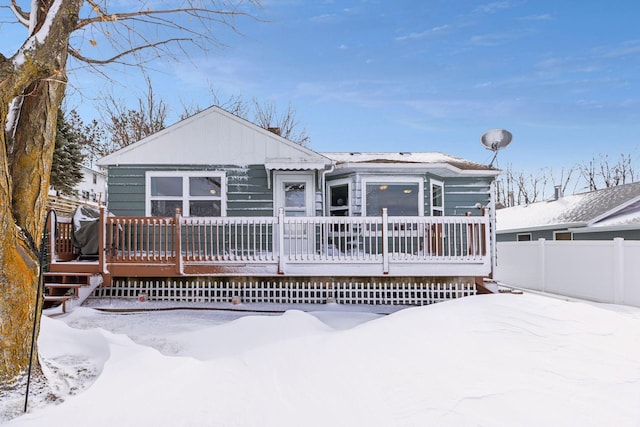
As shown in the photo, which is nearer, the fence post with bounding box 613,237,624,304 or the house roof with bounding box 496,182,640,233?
the fence post with bounding box 613,237,624,304

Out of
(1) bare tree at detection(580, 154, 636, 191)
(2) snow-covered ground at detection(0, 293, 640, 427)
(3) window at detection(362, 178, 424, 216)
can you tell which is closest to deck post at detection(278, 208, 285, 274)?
(2) snow-covered ground at detection(0, 293, 640, 427)

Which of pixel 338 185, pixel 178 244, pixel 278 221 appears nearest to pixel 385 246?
pixel 278 221

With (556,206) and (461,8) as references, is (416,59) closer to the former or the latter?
(461,8)

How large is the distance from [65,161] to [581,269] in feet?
76.2

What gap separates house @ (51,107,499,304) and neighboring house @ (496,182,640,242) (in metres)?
7.00

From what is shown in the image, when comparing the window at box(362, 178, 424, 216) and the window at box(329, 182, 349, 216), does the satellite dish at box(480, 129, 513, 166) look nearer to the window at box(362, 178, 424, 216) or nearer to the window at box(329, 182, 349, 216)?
the window at box(362, 178, 424, 216)

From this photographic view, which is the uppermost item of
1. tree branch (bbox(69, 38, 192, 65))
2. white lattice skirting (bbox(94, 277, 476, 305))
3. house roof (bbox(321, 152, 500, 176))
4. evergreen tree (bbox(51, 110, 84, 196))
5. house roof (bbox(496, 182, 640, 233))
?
evergreen tree (bbox(51, 110, 84, 196))

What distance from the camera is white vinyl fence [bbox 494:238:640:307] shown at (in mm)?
7551

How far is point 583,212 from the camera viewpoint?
15172mm

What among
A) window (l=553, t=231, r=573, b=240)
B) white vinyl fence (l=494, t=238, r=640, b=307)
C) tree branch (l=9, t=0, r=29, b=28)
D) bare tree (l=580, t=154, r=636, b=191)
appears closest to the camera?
tree branch (l=9, t=0, r=29, b=28)

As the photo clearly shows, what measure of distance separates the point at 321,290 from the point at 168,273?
3.08 meters

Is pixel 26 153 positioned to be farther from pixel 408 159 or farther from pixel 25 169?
pixel 408 159

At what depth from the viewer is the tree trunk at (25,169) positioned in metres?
2.77

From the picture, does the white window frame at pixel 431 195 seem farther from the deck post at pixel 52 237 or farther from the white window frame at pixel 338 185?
the deck post at pixel 52 237
